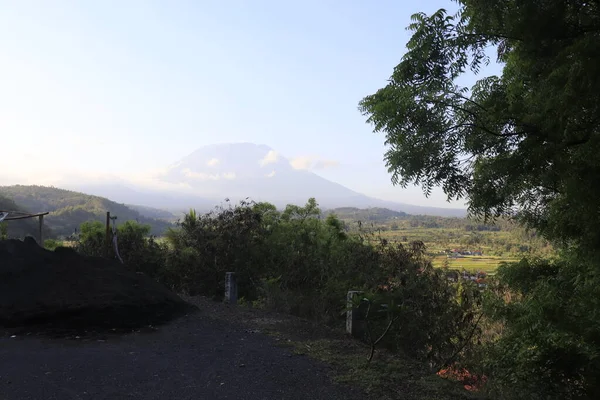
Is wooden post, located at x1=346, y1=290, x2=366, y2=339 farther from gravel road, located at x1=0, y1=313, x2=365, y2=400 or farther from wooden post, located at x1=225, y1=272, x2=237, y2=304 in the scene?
wooden post, located at x1=225, y1=272, x2=237, y2=304

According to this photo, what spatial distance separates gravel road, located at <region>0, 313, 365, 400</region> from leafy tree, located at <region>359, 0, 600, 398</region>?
181 centimetres

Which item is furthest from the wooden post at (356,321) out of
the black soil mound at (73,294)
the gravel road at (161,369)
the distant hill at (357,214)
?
the distant hill at (357,214)

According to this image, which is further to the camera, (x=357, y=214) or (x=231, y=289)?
(x=357, y=214)

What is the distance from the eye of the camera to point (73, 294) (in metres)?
7.98

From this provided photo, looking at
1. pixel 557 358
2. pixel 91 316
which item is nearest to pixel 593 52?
pixel 557 358

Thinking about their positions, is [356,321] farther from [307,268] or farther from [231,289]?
[231,289]

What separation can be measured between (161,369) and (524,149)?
416 centimetres

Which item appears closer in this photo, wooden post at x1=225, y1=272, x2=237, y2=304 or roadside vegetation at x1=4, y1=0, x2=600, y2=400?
roadside vegetation at x1=4, y1=0, x2=600, y2=400

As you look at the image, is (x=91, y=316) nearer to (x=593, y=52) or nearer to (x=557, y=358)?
(x=557, y=358)

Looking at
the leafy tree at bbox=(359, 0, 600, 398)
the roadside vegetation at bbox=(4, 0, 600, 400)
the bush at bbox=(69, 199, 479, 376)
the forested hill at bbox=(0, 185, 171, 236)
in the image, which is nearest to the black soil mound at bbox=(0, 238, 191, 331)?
the bush at bbox=(69, 199, 479, 376)

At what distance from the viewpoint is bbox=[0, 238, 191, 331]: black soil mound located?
7.30 metres

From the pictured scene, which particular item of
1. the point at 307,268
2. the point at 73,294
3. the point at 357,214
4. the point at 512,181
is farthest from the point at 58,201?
the point at 512,181

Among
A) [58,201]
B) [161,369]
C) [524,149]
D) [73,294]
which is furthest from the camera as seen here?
[58,201]

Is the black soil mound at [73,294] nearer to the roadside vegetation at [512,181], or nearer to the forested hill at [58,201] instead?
the roadside vegetation at [512,181]
